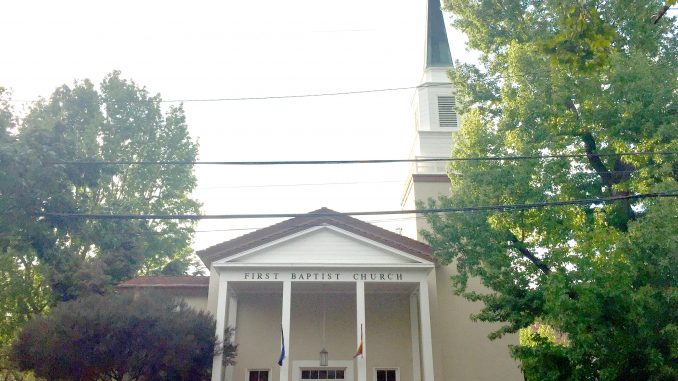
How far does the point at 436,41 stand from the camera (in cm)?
2688

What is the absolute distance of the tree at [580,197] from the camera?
11766mm

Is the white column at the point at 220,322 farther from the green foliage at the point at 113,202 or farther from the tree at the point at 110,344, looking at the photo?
the green foliage at the point at 113,202

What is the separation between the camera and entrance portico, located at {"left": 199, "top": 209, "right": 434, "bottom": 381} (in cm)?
1777

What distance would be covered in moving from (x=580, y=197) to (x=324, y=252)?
7804 millimetres

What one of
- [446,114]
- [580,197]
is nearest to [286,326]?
[580,197]

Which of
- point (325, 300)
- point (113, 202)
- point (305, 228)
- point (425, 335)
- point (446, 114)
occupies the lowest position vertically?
point (425, 335)

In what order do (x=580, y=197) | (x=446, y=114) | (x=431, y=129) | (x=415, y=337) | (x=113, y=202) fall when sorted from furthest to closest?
(x=113, y=202) < (x=446, y=114) < (x=431, y=129) < (x=415, y=337) < (x=580, y=197)

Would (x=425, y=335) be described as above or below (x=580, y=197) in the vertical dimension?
below

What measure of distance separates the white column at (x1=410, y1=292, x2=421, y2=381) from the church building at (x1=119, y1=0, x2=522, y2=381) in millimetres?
33

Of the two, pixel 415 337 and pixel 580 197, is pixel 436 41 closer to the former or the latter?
pixel 415 337

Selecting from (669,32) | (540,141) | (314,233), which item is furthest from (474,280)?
(669,32)

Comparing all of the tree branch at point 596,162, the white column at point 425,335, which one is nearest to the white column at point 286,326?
the white column at point 425,335

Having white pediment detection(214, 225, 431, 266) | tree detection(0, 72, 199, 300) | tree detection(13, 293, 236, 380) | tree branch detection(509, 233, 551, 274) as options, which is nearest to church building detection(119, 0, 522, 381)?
white pediment detection(214, 225, 431, 266)

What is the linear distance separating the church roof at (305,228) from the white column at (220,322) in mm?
910
